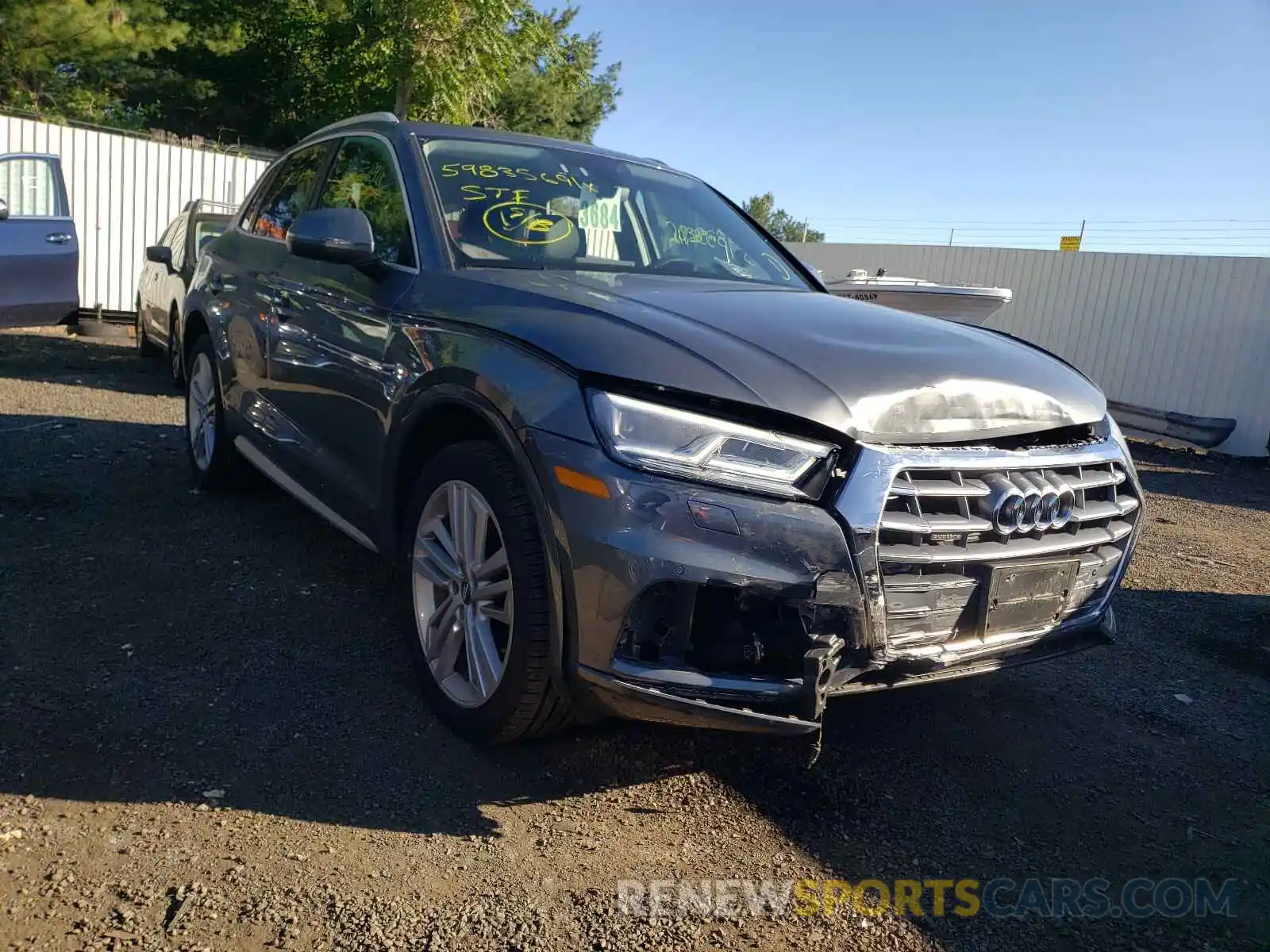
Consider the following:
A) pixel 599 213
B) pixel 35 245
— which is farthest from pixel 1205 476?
pixel 35 245

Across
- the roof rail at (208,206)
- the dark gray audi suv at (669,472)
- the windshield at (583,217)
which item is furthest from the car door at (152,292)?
the dark gray audi suv at (669,472)

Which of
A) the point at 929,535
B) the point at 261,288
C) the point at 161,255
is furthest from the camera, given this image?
the point at 161,255

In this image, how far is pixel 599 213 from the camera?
3906 mm

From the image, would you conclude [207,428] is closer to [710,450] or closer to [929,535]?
[710,450]

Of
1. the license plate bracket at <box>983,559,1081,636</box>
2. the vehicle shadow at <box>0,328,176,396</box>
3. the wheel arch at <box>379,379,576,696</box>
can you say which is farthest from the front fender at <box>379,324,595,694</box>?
the vehicle shadow at <box>0,328,176,396</box>

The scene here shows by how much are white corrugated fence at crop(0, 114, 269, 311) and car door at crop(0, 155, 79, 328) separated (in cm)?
538

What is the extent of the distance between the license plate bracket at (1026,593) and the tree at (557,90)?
543 inches

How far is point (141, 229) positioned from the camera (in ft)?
46.3

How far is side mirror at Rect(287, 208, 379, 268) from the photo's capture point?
3.38 meters

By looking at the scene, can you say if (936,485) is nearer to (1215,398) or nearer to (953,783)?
(953,783)

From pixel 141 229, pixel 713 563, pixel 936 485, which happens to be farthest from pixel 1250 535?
pixel 141 229

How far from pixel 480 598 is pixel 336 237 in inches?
52.5

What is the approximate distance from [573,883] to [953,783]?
125cm

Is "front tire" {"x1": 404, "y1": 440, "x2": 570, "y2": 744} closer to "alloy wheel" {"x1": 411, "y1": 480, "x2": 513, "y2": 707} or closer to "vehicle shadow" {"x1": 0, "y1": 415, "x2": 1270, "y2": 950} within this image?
"alloy wheel" {"x1": 411, "y1": 480, "x2": 513, "y2": 707}
